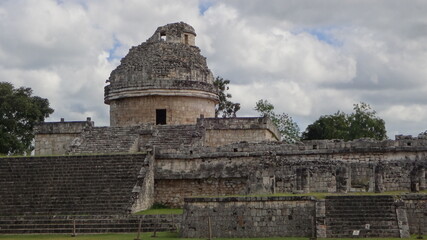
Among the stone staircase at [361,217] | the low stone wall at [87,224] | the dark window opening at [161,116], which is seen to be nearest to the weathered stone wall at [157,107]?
the dark window opening at [161,116]

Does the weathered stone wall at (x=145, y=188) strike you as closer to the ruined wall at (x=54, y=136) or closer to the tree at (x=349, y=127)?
the ruined wall at (x=54, y=136)

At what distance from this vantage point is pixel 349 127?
44969mm

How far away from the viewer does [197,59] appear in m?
32.7

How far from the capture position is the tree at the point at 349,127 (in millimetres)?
44094

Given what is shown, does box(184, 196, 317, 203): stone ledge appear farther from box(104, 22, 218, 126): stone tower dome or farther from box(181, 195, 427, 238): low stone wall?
box(104, 22, 218, 126): stone tower dome

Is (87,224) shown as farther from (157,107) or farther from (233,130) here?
(157,107)

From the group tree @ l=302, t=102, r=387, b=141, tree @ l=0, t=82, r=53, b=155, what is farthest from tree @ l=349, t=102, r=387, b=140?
tree @ l=0, t=82, r=53, b=155

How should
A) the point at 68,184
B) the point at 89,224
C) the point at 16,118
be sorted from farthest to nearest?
the point at 16,118
the point at 68,184
the point at 89,224

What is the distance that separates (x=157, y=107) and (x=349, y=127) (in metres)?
17.2

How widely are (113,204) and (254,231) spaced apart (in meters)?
5.40

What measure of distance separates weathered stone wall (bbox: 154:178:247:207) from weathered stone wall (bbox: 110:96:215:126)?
648cm

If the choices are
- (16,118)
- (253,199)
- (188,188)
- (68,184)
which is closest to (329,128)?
(16,118)

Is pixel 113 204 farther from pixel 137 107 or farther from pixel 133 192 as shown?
pixel 137 107

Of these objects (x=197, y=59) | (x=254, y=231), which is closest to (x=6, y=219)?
(x=254, y=231)
